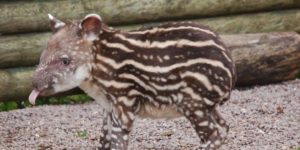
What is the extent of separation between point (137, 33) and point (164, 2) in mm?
3366

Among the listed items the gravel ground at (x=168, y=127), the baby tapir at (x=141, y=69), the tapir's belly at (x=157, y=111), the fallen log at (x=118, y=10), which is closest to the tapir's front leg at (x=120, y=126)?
the baby tapir at (x=141, y=69)

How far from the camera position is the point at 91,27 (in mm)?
6066

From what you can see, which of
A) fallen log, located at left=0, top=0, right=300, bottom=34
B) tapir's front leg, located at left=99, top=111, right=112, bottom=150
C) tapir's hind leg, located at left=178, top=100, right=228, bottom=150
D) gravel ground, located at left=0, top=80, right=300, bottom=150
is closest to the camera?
tapir's hind leg, located at left=178, top=100, right=228, bottom=150

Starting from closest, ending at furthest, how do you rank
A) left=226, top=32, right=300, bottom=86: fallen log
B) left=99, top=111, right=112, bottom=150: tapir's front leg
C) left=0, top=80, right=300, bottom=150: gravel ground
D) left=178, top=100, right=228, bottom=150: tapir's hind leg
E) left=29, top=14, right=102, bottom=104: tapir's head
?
left=29, top=14, right=102, bottom=104: tapir's head < left=178, top=100, right=228, bottom=150: tapir's hind leg < left=99, top=111, right=112, bottom=150: tapir's front leg < left=0, top=80, right=300, bottom=150: gravel ground < left=226, top=32, right=300, bottom=86: fallen log

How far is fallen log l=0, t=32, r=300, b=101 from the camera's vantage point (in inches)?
363

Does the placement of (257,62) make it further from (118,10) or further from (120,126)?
(120,126)

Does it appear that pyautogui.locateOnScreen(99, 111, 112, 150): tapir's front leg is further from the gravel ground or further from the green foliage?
the green foliage

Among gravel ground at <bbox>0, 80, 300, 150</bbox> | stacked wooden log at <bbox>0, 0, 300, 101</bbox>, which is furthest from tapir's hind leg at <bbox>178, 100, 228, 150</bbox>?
stacked wooden log at <bbox>0, 0, 300, 101</bbox>

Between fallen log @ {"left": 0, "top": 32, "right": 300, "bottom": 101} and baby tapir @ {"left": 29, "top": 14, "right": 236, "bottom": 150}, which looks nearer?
baby tapir @ {"left": 29, "top": 14, "right": 236, "bottom": 150}

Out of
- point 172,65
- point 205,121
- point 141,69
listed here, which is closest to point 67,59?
point 141,69

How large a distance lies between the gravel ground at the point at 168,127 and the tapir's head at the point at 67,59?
5.05 ft

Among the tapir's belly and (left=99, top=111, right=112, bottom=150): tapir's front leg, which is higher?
the tapir's belly

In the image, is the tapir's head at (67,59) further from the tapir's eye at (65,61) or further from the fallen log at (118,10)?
the fallen log at (118,10)

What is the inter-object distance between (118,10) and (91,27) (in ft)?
11.0
